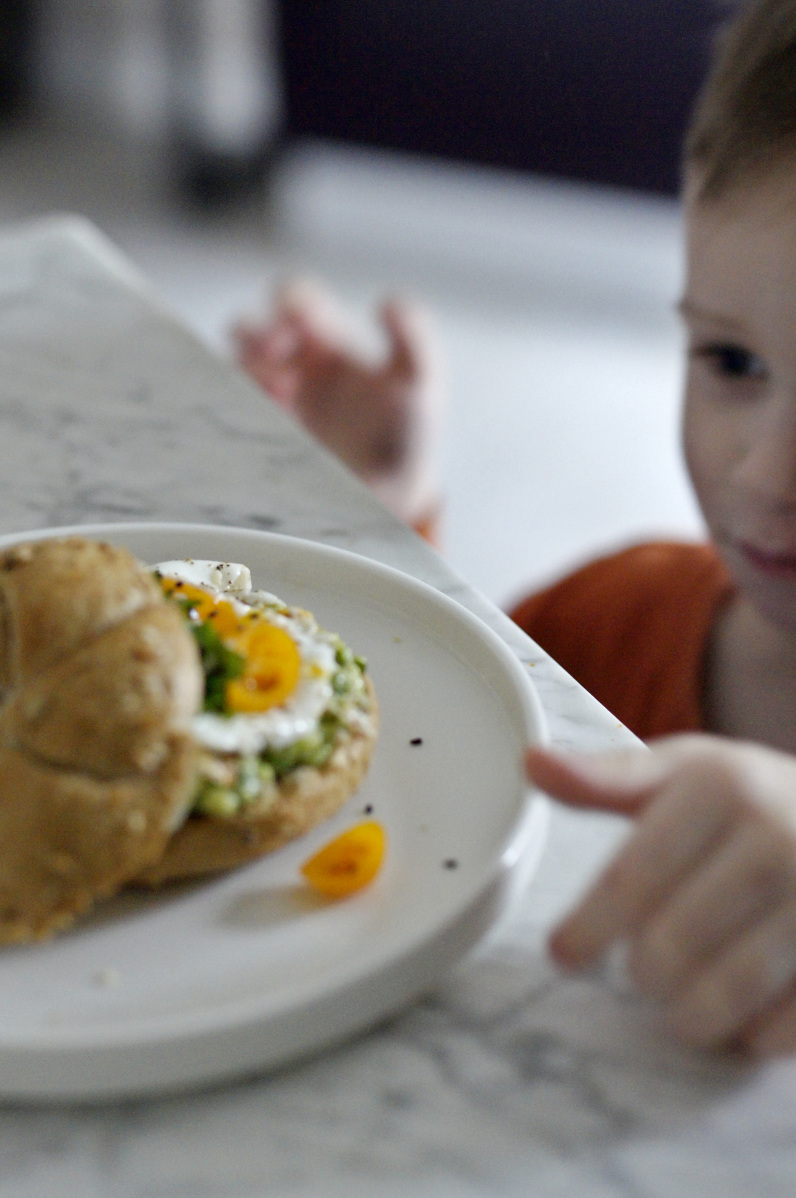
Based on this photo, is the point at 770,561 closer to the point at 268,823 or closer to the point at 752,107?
the point at 752,107

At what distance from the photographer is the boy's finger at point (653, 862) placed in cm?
55

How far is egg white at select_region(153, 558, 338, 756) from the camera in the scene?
624 millimetres

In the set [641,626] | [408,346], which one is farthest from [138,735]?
[408,346]

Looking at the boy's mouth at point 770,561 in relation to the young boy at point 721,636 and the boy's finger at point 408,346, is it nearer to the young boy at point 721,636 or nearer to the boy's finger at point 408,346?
the young boy at point 721,636

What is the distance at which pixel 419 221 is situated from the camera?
4.28m

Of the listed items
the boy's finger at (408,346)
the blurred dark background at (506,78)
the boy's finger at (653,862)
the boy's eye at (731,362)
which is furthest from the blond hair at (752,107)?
the blurred dark background at (506,78)

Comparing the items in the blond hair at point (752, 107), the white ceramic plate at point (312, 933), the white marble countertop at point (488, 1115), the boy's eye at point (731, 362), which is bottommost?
the white marble countertop at point (488, 1115)

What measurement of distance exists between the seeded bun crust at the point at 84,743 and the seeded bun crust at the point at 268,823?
0.01m

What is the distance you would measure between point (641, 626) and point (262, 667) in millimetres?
844

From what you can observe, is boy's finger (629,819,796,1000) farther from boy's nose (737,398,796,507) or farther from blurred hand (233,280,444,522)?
blurred hand (233,280,444,522)

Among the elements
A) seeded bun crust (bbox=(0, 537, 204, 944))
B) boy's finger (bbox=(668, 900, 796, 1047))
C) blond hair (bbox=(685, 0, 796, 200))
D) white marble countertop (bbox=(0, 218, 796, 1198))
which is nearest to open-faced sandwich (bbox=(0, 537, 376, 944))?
seeded bun crust (bbox=(0, 537, 204, 944))

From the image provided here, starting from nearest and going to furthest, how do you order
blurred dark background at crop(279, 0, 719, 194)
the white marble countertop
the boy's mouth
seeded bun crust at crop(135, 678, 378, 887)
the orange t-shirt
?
the white marble countertop < seeded bun crust at crop(135, 678, 378, 887) < the boy's mouth < the orange t-shirt < blurred dark background at crop(279, 0, 719, 194)

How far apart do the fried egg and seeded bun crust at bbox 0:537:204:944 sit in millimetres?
37

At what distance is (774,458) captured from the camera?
1.00 meters
